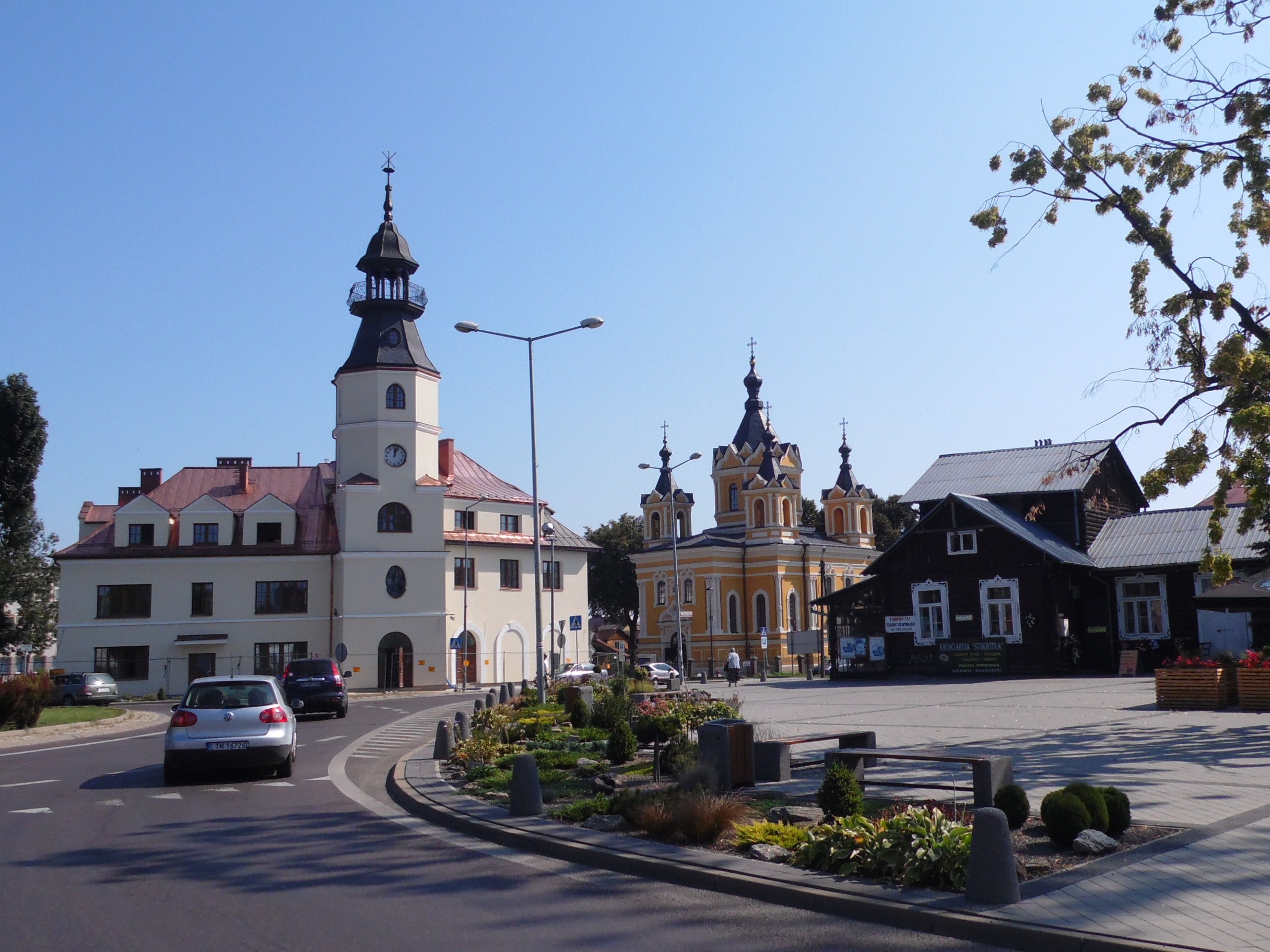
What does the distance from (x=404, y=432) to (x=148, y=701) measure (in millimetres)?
16833

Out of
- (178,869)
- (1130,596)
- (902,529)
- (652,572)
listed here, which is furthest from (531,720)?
(902,529)

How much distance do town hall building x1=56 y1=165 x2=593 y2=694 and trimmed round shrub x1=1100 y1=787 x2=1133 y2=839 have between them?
43.3m

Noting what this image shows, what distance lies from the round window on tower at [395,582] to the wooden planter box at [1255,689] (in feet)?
132

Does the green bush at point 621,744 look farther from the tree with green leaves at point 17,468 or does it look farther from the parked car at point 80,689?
the tree with green leaves at point 17,468

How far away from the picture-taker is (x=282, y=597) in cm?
5497

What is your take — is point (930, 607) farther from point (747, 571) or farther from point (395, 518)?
point (747, 571)

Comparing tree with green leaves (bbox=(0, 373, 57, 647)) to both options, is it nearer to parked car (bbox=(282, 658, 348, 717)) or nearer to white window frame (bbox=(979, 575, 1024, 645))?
parked car (bbox=(282, 658, 348, 717))

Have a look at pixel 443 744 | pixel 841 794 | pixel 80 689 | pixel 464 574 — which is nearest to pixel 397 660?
pixel 464 574

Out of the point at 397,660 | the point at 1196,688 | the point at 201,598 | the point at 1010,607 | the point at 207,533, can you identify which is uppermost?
the point at 207,533

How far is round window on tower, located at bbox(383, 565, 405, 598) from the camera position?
54469 millimetres

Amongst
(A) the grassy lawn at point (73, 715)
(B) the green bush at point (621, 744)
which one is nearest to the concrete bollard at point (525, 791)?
(B) the green bush at point (621, 744)

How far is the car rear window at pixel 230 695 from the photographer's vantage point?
15.6 meters

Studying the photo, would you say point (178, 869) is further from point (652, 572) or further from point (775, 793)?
point (652, 572)

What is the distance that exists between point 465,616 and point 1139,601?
29034mm
